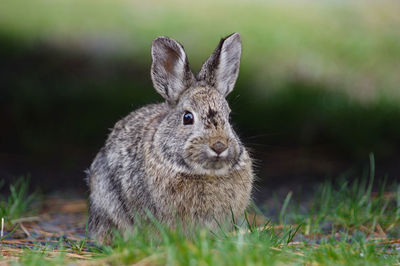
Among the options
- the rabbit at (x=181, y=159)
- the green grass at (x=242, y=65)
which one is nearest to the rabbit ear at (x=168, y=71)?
the rabbit at (x=181, y=159)

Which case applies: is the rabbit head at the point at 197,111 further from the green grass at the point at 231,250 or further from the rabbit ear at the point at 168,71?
the green grass at the point at 231,250

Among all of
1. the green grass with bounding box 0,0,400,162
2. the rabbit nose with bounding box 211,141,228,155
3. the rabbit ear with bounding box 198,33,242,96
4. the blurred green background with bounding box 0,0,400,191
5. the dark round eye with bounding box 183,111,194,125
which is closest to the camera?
the rabbit nose with bounding box 211,141,228,155

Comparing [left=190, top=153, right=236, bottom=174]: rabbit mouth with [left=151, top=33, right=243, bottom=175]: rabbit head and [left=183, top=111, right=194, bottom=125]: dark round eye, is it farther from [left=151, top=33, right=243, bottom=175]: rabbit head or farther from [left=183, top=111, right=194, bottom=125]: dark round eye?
[left=183, top=111, right=194, bottom=125]: dark round eye

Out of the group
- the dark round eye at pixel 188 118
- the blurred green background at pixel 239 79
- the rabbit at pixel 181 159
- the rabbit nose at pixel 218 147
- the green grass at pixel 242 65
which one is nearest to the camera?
the rabbit nose at pixel 218 147

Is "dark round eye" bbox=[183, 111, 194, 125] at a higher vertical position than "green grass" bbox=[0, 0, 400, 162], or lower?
lower

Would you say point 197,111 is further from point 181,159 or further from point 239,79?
point 239,79

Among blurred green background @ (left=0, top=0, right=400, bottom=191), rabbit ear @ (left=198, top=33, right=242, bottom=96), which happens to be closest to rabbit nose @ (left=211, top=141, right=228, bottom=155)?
rabbit ear @ (left=198, top=33, right=242, bottom=96)

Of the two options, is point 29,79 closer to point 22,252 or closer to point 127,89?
point 127,89
